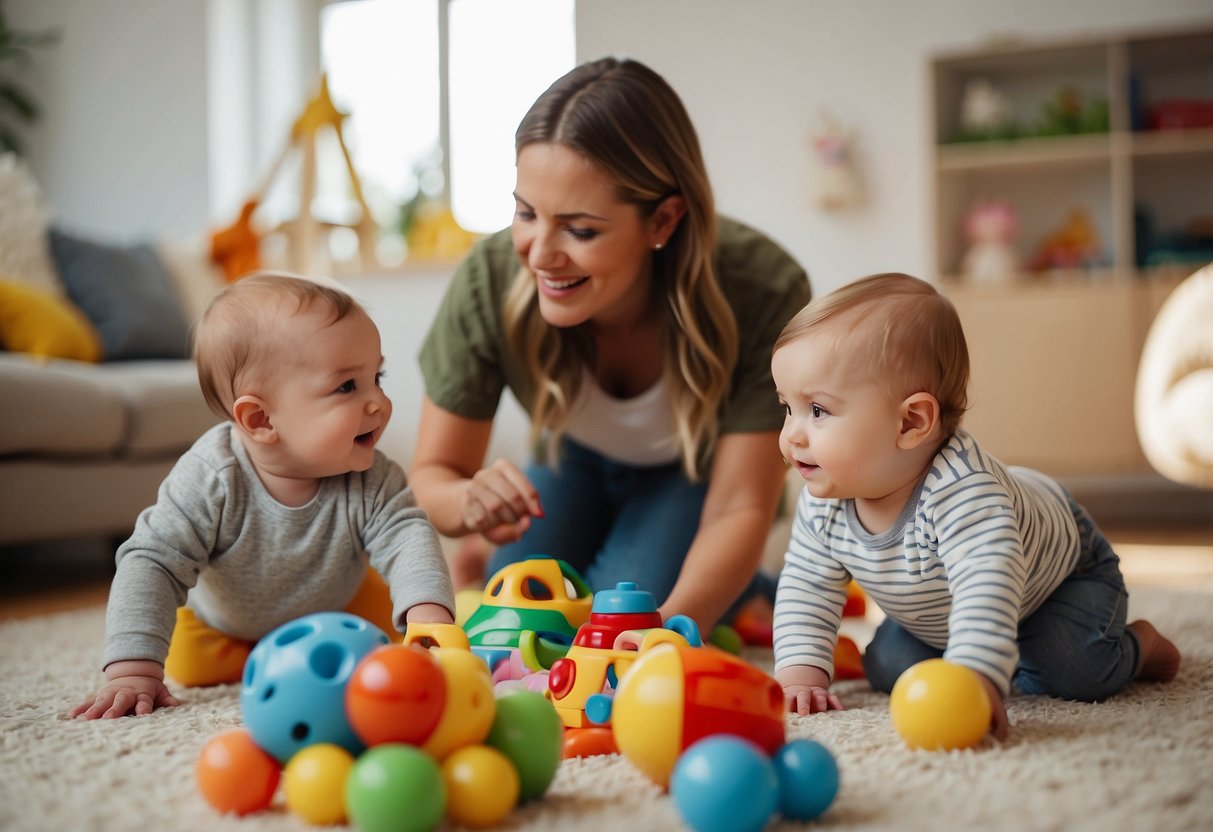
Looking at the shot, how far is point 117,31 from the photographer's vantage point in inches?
173

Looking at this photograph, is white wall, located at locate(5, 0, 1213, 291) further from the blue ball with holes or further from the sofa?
the blue ball with holes

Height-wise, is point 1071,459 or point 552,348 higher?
point 552,348

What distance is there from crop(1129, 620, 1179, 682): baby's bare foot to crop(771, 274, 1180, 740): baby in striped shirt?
0.01 meters

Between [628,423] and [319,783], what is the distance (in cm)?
89

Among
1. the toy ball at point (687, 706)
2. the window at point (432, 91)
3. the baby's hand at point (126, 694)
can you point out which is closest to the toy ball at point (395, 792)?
the toy ball at point (687, 706)

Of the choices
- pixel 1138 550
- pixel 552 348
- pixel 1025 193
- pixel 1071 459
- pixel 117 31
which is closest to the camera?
pixel 552 348

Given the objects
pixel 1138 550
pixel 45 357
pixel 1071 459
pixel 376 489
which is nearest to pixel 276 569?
pixel 376 489

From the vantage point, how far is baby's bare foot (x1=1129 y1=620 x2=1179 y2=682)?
1138 mm

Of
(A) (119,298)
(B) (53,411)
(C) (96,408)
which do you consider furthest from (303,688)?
(A) (119,298)

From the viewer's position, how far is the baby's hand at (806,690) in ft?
3.36

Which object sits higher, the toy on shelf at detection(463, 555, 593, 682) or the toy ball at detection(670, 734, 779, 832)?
the toy ball at detection(670, 734, 779, 832)

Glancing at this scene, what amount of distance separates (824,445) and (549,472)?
0.74m

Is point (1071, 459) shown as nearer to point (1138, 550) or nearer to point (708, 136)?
point (1138, 550)

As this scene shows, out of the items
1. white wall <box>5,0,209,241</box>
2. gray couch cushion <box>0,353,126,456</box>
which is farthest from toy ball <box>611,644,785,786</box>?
white wall <box>5,0,209,241</box>
